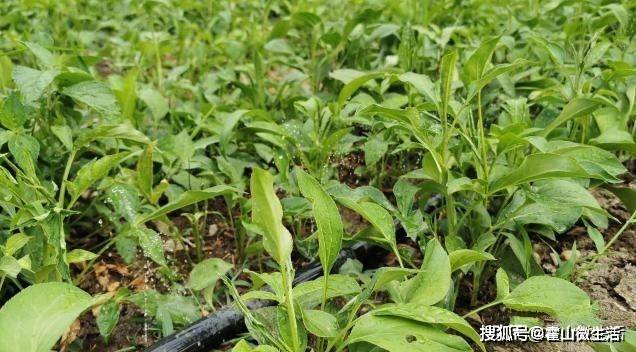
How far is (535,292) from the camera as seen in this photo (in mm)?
1249

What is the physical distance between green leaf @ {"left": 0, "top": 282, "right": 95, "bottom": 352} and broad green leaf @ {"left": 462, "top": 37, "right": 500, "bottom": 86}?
921 millimetres

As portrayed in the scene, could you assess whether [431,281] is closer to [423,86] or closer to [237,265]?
[423,86]

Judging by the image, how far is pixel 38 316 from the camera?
108 cm

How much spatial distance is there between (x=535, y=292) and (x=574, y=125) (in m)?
0.75

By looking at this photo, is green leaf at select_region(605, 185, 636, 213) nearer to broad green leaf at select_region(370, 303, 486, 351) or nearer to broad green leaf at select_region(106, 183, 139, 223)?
broad green leaf at select_region(370, 303, 486, 351)

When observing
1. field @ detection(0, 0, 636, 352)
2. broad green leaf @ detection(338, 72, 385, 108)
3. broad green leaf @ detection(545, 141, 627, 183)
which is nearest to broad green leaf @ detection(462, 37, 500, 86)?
field @ detection(0, 0, 636, 352)

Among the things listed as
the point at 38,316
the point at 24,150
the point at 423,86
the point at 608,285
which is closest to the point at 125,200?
the point at 24,150

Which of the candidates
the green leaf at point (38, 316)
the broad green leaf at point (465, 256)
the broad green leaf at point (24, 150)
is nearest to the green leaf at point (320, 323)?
the broad green leaf at point (465, 256)

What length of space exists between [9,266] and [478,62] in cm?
108

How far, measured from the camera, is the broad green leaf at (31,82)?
5.28ft

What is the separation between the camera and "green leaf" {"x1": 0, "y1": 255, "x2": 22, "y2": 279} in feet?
4.22

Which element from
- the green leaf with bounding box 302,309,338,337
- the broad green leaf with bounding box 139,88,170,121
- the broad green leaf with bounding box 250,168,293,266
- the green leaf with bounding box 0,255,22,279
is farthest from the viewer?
the broad green leaf with bounding box 139,88,170,121

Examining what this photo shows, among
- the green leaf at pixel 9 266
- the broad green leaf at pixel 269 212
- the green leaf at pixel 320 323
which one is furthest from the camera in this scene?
the green leaf at pixel 9 266

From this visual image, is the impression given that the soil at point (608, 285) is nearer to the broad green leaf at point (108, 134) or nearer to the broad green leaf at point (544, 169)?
the broad green leaf at point (544, 169)
